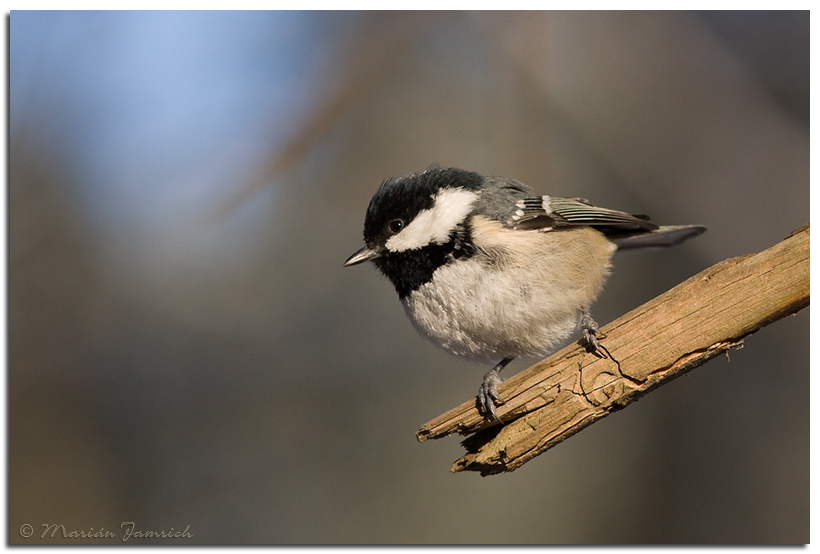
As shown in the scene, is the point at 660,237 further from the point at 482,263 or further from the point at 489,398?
the point at 489,398

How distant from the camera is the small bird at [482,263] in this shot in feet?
6.02

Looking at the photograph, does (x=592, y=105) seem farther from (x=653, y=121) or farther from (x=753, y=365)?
(x=753, y=365)

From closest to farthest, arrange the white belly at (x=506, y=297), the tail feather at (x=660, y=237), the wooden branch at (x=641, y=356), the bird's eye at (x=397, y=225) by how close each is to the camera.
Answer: the wooden branch at (x=641, y=356), the white belly at (x=506, y=297), the bird's eye at (x=397, y=225), the tail feather at (x=660, y=237)

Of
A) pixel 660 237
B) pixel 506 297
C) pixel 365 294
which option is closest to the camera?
pixel 506 297

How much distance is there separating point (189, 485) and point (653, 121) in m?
3.39

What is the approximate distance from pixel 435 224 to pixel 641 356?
76 cm

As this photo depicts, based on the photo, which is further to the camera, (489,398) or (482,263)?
(482,263)

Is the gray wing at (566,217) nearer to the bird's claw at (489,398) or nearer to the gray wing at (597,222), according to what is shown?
the gray wing at (597,222)

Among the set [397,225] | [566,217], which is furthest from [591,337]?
[397,225]

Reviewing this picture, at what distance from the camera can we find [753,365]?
10.2 feet

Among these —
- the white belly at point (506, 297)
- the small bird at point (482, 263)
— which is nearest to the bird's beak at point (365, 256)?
the small bird at point (482, 263)

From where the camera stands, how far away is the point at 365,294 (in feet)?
12.0

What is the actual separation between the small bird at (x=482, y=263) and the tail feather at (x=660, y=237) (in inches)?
11.0

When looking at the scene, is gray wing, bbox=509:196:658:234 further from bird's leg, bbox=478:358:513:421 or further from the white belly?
bird's leg, bbox=478:358:513:421
